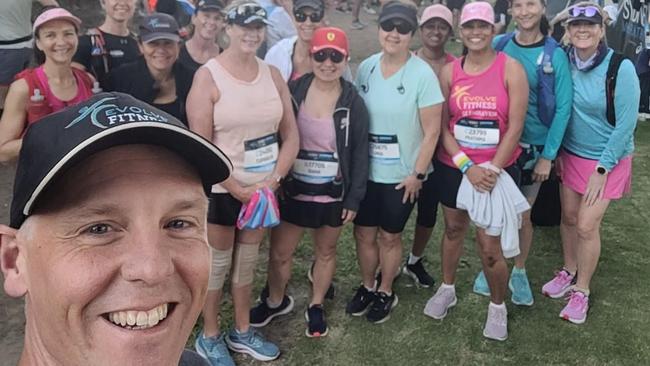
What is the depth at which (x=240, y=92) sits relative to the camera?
10.6ft

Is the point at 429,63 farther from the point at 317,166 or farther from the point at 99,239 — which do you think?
the point at 99,239

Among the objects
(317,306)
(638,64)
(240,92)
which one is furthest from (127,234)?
(638,64)

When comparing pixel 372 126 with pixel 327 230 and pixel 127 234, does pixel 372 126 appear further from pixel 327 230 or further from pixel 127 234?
pixel 127 234

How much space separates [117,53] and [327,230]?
159 cm

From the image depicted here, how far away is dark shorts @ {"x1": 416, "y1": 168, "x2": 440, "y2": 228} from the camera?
4.00 meters

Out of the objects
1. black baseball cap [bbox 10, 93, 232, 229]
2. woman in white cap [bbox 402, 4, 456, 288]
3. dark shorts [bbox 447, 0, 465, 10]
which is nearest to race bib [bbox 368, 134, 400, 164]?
woman in white cap [bbox 402, 4, 456, 288]

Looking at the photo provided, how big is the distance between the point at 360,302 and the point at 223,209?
1.24 m

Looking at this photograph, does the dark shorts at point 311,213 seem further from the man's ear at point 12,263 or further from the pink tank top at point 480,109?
the man's ear at point 12,263

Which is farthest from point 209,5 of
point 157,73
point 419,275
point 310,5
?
point 419,275

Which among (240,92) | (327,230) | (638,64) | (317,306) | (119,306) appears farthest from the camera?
A: (638,64)

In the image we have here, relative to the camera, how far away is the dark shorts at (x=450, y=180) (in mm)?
3717

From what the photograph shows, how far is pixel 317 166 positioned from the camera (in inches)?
140

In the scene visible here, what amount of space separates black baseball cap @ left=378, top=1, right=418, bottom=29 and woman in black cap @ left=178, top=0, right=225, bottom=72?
105 cm

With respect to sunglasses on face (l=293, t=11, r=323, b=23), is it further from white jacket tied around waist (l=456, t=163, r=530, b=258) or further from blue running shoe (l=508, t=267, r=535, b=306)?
blue running shoe (l=508, t=267, r=535, b=306)
